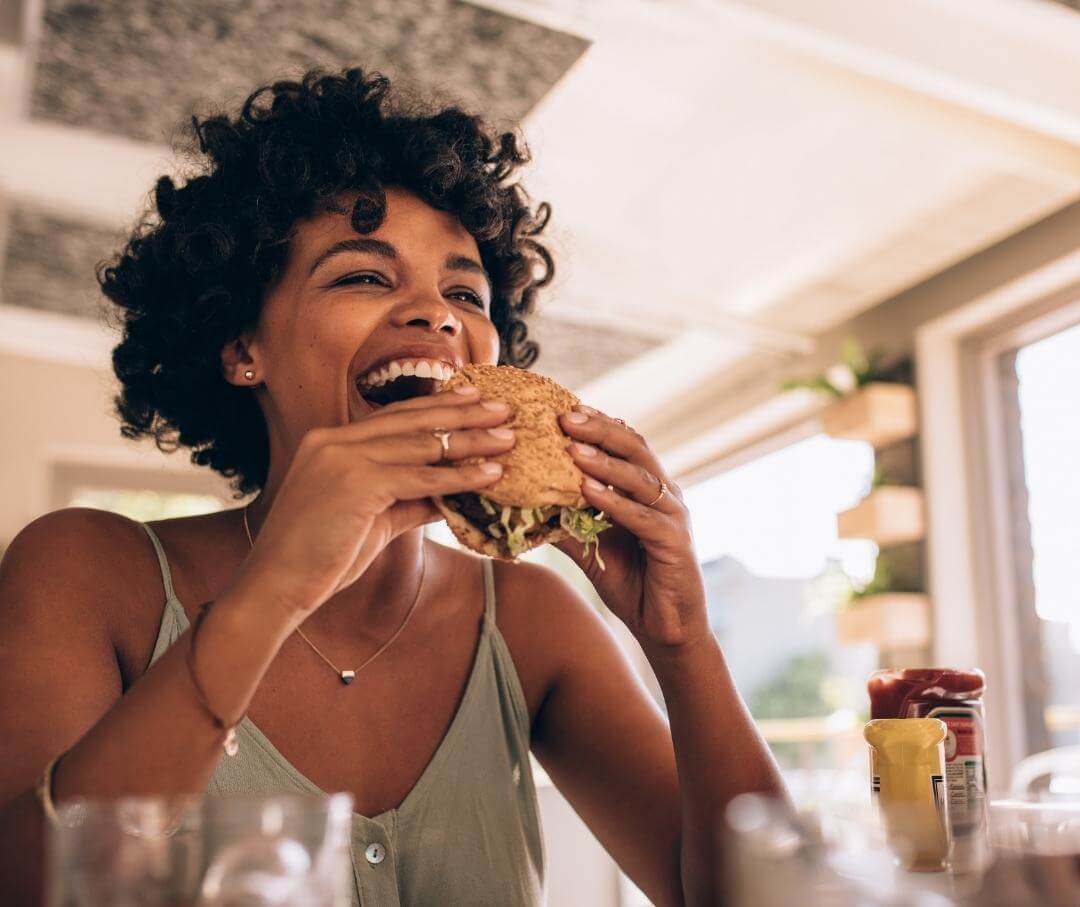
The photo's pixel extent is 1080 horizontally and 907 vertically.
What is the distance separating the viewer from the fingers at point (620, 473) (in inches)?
49.7

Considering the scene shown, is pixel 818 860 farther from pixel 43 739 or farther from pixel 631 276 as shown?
pixel 631 276

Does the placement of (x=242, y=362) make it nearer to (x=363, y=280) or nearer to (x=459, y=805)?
(x=363, y=280)

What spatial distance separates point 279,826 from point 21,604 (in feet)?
2.68

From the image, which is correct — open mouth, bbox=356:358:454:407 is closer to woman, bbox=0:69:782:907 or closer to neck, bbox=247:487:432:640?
woman, bbox=0:69:782:907

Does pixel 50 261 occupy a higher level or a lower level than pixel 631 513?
higher

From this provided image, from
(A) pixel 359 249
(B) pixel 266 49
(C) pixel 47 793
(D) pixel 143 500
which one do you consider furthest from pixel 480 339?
(D) pixel 143 500

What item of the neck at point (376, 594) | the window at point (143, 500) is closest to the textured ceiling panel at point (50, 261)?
the window at point (143, 500)

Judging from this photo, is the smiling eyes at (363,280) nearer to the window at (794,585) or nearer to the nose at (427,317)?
the nose at (427,317)

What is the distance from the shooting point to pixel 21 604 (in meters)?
1.29

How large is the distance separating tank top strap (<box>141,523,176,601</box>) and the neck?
0.17 m

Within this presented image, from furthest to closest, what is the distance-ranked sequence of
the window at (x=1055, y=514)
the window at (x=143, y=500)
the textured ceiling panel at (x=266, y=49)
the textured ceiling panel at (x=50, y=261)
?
1. the window at (x=143, y=500)
2. the textured ceiling panel at (x=50, y=261)
3. the window at (x=1055, y=514)
4. the textured ceiling panel at (x=266, y=49)

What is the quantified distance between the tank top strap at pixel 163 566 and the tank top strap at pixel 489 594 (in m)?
0.49

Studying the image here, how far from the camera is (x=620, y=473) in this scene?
1.27m

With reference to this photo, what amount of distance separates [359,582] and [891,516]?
439cm
